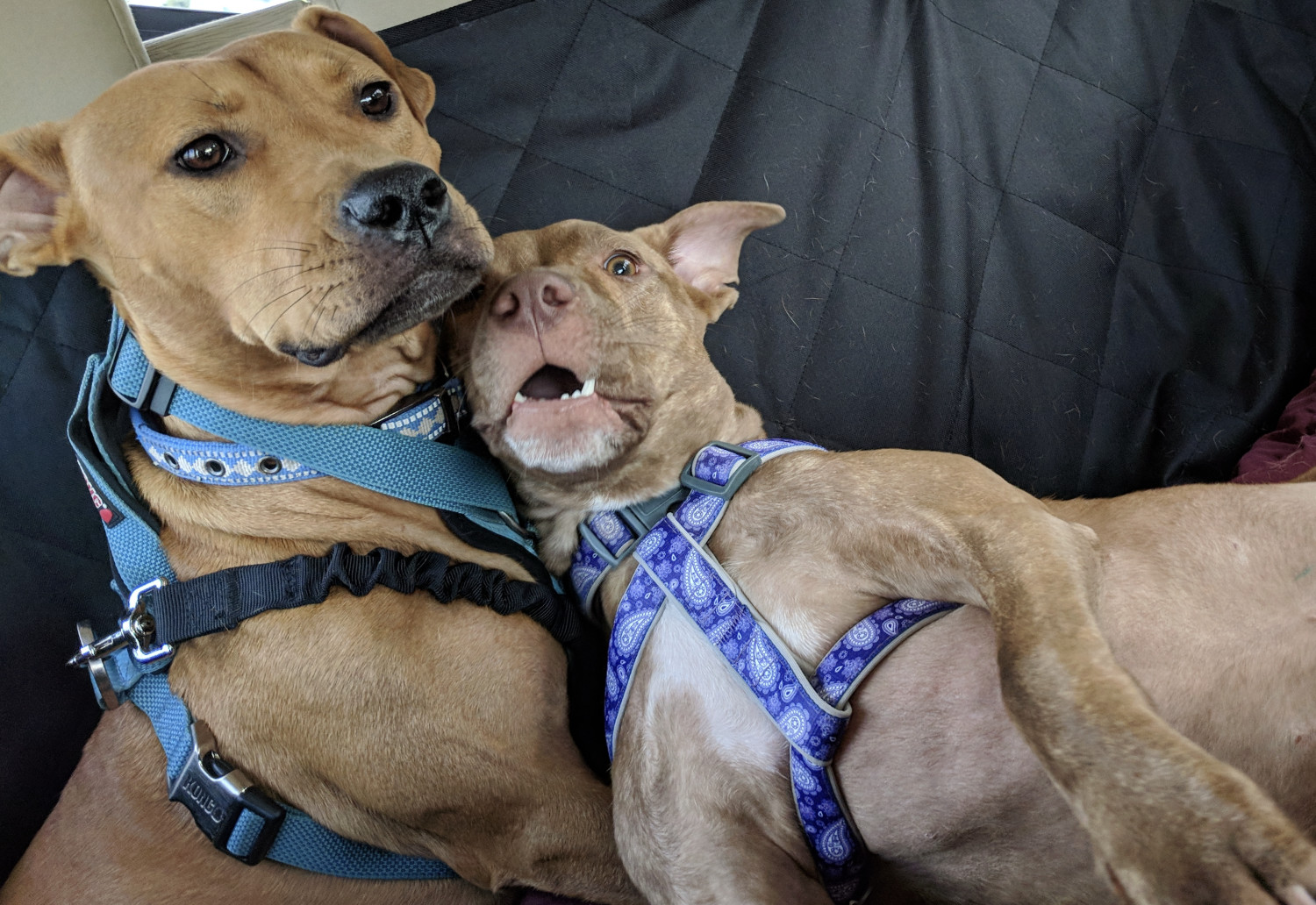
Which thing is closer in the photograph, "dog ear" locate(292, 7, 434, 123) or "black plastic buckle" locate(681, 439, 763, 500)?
"black plastic buckle" locate(681, 439, 763, 500)

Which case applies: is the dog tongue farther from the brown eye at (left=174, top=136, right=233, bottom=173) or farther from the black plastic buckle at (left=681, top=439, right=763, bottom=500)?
the brown eye at (left=174, top=136, right=233, bottom=173)

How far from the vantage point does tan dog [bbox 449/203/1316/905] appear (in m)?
→ 1.44

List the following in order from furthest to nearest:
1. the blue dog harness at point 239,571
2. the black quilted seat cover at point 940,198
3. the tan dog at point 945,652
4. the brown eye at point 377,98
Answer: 1. the black quilted seat cover at point 940,198
2. the brown eye at point 377,98
3. the blue dog harness at point 239,571
4. the tan dog at point 945,652

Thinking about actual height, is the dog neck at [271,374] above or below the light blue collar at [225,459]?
above

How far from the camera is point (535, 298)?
2273mm

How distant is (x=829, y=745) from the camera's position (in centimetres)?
203

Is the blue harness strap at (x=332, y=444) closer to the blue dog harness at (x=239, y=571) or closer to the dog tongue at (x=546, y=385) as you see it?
the blue dog harness at (x=239, y=571)

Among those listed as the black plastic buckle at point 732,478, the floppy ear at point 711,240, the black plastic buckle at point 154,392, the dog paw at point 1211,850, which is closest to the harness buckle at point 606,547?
the black plastic buckle at point 732,478

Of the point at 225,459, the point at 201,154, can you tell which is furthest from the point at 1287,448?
the point at 201,154

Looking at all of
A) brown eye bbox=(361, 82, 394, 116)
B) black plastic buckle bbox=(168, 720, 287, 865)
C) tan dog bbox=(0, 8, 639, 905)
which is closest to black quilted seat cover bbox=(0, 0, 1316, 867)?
brown eye bbox=(361, 82, 394, 116)

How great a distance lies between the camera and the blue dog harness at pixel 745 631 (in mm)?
2039

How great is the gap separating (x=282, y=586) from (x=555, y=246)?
3.98ft

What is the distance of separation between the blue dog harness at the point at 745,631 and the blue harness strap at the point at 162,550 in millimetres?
411

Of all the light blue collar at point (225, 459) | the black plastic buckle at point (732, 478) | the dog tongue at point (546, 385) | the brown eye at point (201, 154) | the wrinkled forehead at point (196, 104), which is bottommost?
the light blue collar at point (225, 459)
